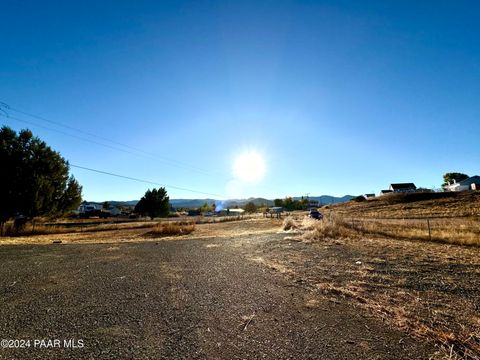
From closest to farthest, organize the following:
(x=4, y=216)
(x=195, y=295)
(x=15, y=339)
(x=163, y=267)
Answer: (x=15, y=339) → (x=195, y=295) → (x=163, y=267) → (x=4, y=216)

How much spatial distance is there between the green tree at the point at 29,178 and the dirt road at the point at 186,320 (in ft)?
73.8

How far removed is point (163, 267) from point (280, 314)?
5442 millimetres

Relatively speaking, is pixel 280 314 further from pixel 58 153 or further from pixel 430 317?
pixel 58 153

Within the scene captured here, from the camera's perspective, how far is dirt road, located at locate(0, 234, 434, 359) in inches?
128

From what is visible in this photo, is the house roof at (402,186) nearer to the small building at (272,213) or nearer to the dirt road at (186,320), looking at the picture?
the small building at (272,213)

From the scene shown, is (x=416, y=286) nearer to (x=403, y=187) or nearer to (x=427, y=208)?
(x=427, y=208)

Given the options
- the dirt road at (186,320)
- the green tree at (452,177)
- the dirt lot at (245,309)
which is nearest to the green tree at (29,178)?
the dirt lot at (245,309)

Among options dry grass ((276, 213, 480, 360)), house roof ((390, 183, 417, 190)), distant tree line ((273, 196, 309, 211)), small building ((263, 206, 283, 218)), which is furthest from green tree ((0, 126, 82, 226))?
house roof ((390, 183, 417, 190))

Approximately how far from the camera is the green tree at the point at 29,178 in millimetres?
24484

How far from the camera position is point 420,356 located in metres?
3.07

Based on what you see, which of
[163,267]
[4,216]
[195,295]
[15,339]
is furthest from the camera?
[4,216]

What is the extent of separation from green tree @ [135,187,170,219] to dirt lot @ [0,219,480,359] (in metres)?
51.2

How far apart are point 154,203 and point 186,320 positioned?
5743cm

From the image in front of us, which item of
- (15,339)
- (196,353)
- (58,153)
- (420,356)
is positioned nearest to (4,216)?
(58,153)
